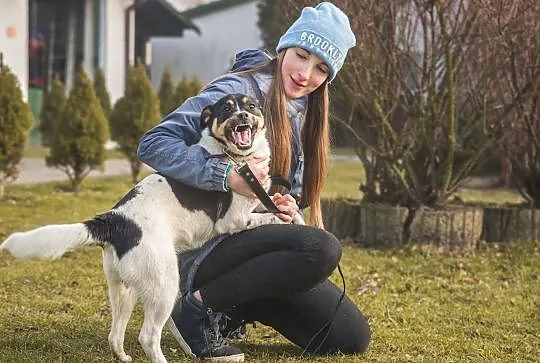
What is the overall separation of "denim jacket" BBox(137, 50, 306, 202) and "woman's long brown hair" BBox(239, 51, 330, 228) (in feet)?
0.17

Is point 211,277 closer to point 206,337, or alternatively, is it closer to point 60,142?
point 206,337

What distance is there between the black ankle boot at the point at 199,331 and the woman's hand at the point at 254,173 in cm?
65

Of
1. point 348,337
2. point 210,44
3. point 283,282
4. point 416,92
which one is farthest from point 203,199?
point 210,44

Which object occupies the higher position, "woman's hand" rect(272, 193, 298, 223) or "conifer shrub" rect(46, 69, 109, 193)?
"woman's hand" rect(272, 193, 298, 223)

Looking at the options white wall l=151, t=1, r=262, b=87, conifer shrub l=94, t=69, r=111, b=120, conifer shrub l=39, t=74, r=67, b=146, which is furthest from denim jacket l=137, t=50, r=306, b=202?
white wall l=151, t=1, r=262, b=87

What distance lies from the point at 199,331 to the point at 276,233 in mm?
643

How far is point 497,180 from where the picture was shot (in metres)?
16.5

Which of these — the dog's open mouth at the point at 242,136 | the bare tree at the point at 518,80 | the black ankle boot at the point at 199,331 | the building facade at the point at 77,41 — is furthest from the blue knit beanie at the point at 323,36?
the building facade at the point at 77,41

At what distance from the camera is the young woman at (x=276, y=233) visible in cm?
395

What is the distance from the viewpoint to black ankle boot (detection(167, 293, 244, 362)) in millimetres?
4160

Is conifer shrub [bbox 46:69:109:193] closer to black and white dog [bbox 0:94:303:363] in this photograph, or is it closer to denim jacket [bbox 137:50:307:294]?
denim jacket [bbox 137:50:307:294]

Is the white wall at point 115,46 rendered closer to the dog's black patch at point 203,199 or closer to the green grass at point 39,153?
the green grass at point 39,153

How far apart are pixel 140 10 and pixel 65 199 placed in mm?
18021

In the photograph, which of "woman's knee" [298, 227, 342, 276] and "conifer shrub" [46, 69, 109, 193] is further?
"conifer shrub" [46, 69, 109, 193]
